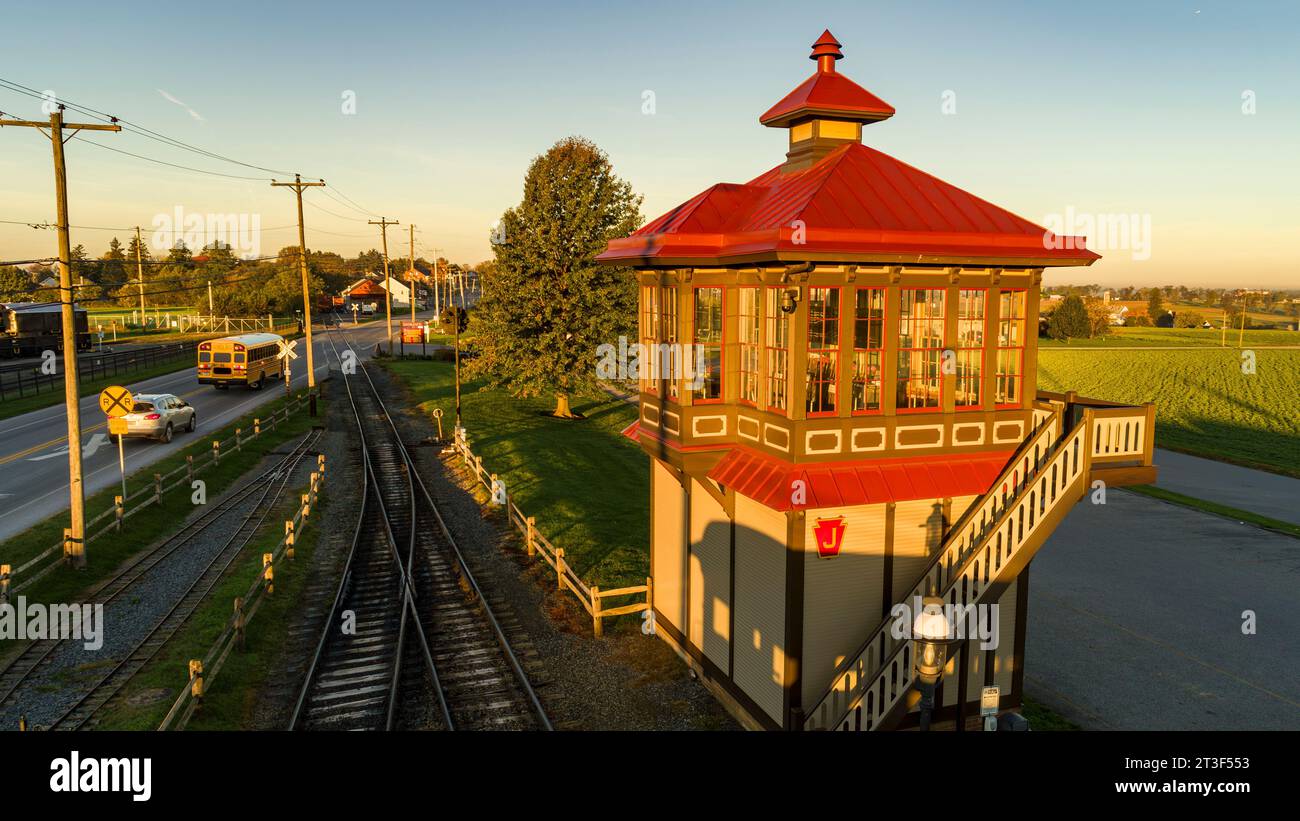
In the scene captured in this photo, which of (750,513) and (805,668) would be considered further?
(750,513)

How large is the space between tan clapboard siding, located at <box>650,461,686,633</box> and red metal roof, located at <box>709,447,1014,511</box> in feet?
10.7

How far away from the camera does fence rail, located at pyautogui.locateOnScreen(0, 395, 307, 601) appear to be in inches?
674

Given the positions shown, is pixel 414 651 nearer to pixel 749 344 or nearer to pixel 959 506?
pixel 749 344

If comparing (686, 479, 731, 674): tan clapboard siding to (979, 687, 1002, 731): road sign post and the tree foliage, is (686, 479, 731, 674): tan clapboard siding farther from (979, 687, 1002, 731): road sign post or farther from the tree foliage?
the tree foliage

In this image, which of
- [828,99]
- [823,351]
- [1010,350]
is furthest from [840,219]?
[1010,350]

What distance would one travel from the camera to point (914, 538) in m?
12.4

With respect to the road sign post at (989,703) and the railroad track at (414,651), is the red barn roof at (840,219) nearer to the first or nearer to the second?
the road sign post at (989,703)

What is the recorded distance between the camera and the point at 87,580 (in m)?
18.5

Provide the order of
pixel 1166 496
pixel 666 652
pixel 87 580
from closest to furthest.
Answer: pixel 666 652 < pixel 87 580 < pixel 1166 496

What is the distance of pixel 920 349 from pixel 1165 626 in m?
12.1
